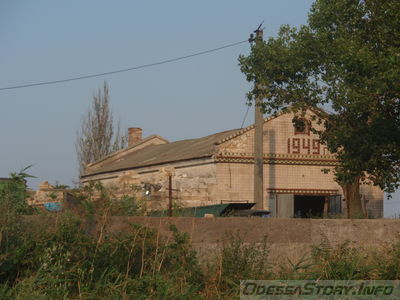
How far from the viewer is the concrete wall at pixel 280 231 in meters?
10.6

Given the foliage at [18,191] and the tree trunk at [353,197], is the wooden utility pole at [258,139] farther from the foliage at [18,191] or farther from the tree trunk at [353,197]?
the foliage at [18,191]

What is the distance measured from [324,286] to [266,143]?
21.0 metres

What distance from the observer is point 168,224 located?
1055 cm

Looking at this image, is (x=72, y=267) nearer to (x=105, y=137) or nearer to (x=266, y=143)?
(x=266, y=143)

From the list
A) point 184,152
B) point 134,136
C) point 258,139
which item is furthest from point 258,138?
point 134,136

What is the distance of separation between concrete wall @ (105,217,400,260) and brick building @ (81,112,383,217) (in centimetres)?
1559

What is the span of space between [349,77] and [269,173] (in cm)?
1149

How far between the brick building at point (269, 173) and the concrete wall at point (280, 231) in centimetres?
1559

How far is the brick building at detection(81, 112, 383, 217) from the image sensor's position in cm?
2872

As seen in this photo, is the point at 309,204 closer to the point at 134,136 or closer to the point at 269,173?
the point at 269,173

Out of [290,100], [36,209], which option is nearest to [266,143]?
[290,100]

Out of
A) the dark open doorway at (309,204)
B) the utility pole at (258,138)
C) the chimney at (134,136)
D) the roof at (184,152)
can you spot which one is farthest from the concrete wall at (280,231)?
the chimney at (134,136)

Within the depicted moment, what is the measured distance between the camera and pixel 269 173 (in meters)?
29.8

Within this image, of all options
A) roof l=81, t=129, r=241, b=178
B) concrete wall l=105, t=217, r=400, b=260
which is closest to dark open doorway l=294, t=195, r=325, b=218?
roof l=81, t=129, r=241, b=178
